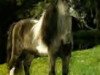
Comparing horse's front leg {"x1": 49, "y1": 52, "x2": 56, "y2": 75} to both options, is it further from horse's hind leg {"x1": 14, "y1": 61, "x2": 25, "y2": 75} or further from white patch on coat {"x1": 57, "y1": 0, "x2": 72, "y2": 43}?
horse's hind leg {"x1": 14, "y1": 61, "x2": 25, "y2": 75}

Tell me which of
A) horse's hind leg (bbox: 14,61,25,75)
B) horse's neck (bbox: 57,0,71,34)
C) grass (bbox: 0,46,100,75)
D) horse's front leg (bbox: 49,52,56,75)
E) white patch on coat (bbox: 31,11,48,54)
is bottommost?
grass (bbox: 0,46,100,75)

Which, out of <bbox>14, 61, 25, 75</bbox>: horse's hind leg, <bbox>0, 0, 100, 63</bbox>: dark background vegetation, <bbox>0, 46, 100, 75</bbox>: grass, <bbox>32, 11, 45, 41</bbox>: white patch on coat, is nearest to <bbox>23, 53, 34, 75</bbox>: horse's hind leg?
<bbox>14, 61, 25, 75</bbox>: horse's hind leg

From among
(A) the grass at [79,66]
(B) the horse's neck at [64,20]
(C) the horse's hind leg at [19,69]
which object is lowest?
(A) the grass at [79,66]

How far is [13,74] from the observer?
980 cm

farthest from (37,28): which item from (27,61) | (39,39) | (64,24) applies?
(27,61)

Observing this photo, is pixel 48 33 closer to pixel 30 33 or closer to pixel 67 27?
pixel 67 27

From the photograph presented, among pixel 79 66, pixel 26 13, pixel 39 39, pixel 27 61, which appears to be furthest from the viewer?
pixel 26 13

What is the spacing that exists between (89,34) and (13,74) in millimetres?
17559

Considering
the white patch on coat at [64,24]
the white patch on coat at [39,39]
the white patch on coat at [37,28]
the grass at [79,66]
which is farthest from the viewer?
the grass at [79,66]

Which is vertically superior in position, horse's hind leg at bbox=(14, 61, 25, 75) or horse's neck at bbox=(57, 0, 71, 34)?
horse's neck at bbox=(57, 0, 71, 34)

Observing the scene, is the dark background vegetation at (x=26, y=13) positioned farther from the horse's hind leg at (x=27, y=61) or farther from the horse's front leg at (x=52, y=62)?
the horse's front leg at (x=52, y=62)

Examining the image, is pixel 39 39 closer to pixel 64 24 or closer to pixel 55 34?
pixel 55 34

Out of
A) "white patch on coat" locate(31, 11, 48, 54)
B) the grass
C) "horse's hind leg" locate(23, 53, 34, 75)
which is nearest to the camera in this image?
"white patch on coat" locate(31, 11, 48, 54)

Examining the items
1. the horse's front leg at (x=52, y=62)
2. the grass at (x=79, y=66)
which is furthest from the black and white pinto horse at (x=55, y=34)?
the grass at (x=79, y=66)
